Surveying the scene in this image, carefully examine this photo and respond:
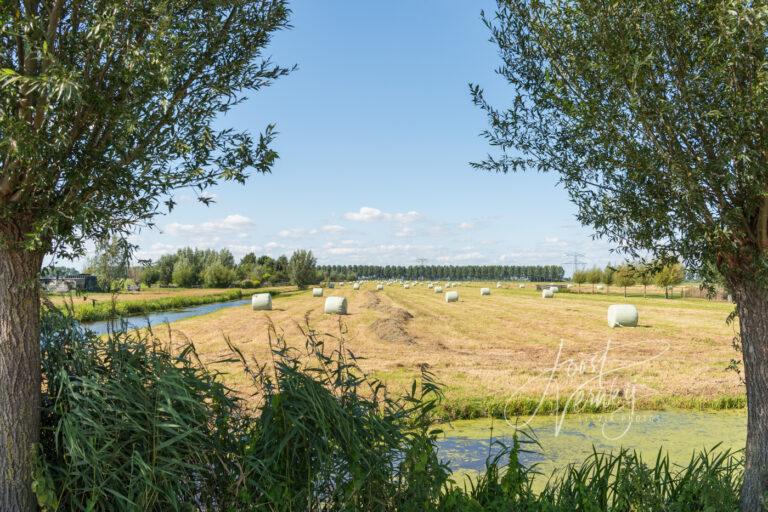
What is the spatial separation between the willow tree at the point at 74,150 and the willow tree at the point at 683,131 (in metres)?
3.75

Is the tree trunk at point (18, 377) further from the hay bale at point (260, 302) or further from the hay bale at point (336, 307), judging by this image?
the hay bale at point (260, 302)

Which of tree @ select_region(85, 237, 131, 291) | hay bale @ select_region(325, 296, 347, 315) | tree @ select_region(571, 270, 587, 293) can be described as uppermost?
tree @ select_region(85, 237, 131, 291)

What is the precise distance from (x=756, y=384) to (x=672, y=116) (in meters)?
3.16

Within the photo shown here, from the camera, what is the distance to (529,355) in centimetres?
2380

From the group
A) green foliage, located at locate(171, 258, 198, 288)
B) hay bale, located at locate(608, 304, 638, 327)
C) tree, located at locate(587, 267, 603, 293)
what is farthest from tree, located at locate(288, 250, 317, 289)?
hay bale, located at locate(608, 304, 638, 327)

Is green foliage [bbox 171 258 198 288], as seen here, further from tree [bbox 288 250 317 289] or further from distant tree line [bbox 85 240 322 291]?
tree [bbox 288 250 317 289]

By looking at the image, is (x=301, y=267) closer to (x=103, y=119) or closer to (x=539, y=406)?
(x=539, y=406)

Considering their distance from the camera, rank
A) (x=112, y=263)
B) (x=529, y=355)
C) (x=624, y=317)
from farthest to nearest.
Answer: (x=624, y=317) < (x=529, y=355) < (x=112, y=263)

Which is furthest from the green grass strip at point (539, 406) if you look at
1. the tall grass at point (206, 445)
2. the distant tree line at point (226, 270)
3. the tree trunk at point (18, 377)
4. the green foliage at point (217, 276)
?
the green foliage at point (217, 276)

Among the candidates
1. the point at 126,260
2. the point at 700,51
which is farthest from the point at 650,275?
the point at 126,260

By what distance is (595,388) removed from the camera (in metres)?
17.0

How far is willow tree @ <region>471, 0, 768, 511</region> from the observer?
5484 mm

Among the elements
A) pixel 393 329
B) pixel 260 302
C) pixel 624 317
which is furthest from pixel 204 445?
pixel 260 302

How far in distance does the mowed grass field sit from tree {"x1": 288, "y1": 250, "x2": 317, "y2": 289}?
68.0 metres
